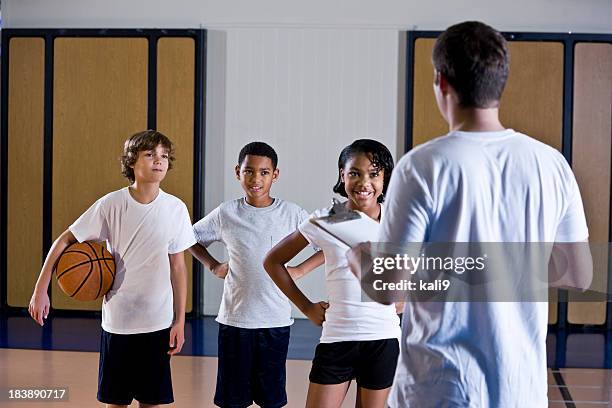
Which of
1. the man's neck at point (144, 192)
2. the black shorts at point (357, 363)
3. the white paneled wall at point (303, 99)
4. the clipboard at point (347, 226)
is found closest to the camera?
the clipboard at point (347, 226)

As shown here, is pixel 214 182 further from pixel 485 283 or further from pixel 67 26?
pixel 485 283

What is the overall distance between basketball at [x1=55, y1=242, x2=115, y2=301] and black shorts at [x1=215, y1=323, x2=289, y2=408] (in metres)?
0.49

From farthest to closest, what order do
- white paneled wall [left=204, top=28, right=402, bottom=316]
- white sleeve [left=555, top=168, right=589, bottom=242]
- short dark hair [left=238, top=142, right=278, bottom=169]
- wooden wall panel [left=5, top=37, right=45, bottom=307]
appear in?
wooden wall panel [left=5, top=37, right=45, bottom=307], white paneled wall [left=204, top=28, right=402, bottom=316], short dark hair [left=238, top=142, right=278, bottom=169], white sleeve [left=555, top=168, right=589, bottom=242]

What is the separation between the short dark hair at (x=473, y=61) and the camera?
151cm

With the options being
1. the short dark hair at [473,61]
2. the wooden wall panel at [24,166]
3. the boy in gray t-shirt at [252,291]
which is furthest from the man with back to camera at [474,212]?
the wooden wall panel at [24,166]

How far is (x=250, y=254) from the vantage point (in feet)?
11.0

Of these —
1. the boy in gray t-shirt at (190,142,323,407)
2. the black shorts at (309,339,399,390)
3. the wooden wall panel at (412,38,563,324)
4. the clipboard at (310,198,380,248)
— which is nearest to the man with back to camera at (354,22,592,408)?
the clipboard at (310,198,380,248)

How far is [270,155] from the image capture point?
345 centimetres

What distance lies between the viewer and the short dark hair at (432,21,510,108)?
1.51m

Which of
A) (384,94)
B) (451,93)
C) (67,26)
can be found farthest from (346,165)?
(67,26)

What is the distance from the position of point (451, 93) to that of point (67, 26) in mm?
5632

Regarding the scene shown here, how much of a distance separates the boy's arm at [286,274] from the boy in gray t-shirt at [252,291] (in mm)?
423

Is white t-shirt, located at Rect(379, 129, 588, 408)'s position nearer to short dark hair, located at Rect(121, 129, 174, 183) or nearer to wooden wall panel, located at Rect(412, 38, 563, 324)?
short dark hair, located at Rect(121, 129, 174, 183)

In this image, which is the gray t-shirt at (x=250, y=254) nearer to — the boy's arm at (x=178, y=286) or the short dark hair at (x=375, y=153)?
the boy's arm at (x=178, y=286)
